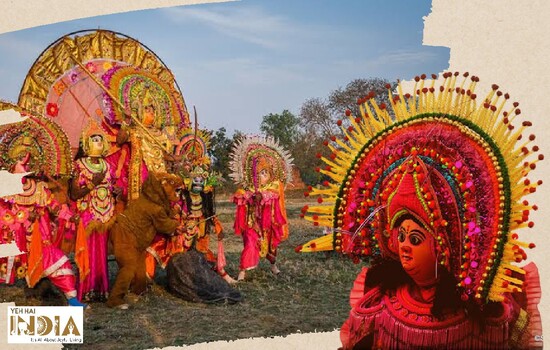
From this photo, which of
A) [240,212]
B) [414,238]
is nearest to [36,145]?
[240,212]

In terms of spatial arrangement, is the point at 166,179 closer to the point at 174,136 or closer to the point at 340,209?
the point at 174,136

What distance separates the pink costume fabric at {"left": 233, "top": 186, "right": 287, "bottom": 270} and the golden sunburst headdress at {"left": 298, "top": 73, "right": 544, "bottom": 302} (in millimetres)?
4343

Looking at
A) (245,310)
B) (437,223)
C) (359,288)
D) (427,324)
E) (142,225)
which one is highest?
(437,223)

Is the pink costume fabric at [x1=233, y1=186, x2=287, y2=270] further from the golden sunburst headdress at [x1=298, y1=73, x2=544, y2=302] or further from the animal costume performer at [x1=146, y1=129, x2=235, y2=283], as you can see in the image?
the golden sunburst headdress at [x1=298, y1=73, x2=544, y2=302]

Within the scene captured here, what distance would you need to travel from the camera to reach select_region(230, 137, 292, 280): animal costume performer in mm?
8156

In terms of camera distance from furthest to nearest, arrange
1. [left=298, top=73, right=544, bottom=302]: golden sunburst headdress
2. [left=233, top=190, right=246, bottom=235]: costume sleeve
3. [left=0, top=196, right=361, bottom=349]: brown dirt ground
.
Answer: [left=233, top=190, right=246, bottom=235]: costume sleeve < [left=0, top=196, right=361, bottom=349]: brown dirt ground < [left=298, top=73, right=544, bottom=302]: golden sunburst headdress

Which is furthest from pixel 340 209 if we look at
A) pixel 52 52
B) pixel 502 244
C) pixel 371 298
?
pixel 52 52

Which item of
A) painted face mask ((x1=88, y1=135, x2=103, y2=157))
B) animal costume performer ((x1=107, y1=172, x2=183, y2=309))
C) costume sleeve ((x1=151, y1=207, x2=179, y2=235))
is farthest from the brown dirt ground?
painted face mask ((x1=88, y1=135, x2=103, y2=157))

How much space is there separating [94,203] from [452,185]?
4.36m

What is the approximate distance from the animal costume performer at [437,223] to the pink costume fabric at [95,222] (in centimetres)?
350

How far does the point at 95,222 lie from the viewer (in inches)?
279

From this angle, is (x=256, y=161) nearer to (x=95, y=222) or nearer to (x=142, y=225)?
(x=142, y=225)

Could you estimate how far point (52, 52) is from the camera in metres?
6.76

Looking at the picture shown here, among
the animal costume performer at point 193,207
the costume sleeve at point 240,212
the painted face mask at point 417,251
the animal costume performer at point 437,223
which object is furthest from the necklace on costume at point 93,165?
the painted face mask at point 417,251
